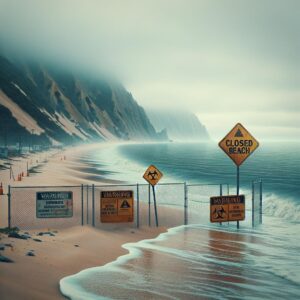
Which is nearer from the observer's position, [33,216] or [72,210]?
[72,210]

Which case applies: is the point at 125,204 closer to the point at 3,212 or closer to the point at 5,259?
the point at 3,212

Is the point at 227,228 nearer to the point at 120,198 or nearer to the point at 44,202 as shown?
the point at 120,198

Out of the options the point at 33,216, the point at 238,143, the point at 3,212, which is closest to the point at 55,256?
the point at 33,216

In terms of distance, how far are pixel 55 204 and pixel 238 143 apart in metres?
4.72

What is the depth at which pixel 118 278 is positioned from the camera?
22.3ft

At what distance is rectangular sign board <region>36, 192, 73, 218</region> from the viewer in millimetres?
10000

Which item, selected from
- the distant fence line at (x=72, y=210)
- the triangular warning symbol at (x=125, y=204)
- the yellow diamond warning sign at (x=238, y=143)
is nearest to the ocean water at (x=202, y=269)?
the triangular warning symbol at (x=125, y=204)

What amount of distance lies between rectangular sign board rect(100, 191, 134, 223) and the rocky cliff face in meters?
46.7

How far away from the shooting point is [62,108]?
105500 mm

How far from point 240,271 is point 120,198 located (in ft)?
13.8

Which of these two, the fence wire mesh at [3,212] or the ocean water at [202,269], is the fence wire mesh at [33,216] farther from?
the ocean water at [202,269]

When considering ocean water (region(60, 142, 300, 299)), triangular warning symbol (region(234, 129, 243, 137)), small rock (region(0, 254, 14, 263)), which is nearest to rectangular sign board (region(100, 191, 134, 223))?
ocean water (region(60, 142, 300, 299))

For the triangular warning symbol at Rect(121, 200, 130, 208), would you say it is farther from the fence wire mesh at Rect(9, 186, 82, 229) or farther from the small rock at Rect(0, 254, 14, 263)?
the small rock at Rect(0, 254, 14, 263)

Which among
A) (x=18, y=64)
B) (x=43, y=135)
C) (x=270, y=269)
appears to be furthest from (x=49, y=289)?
(x=18, y=64)
